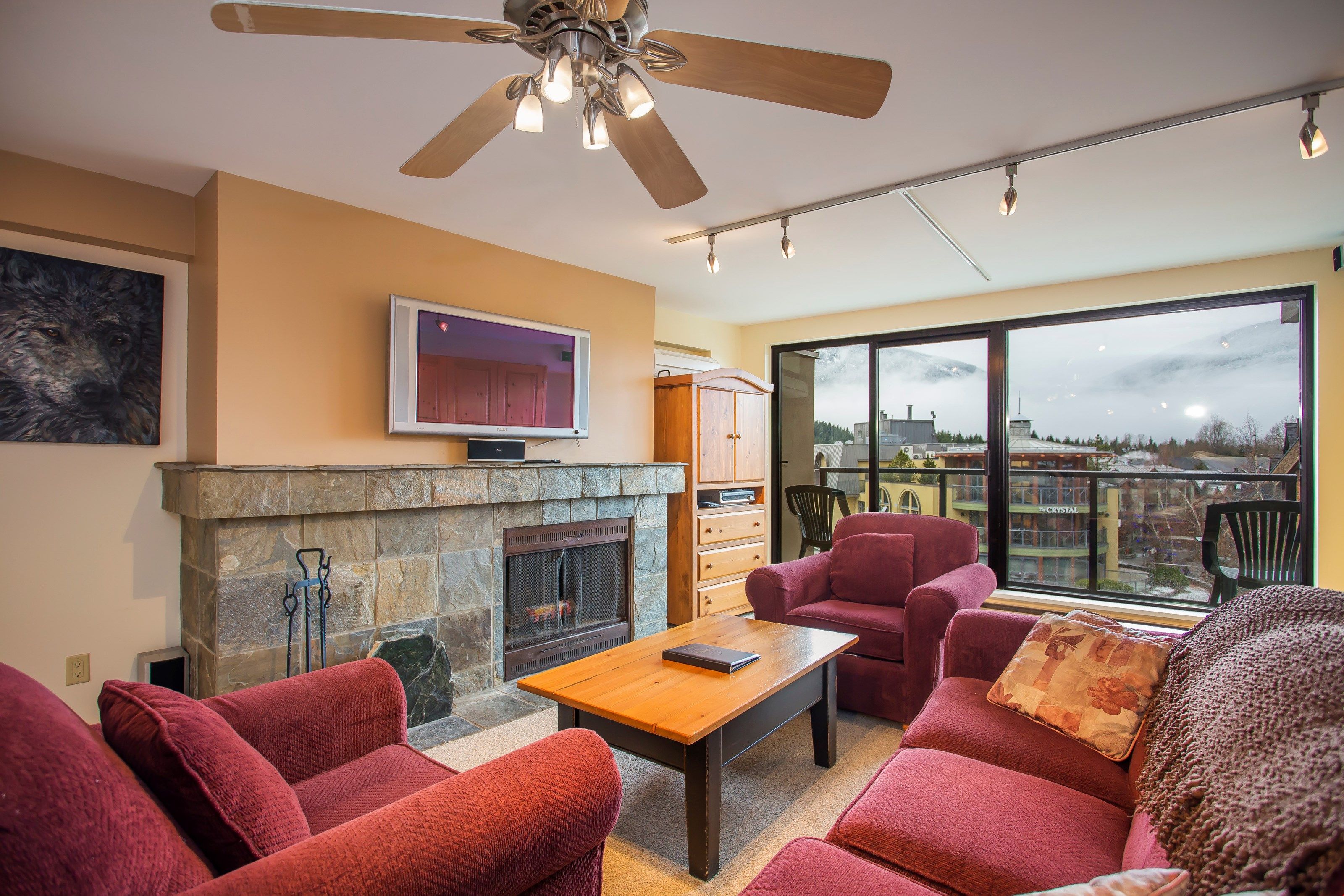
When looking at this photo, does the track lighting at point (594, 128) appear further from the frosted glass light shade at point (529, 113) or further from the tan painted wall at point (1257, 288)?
the tan painted wall at point (1257, 288)

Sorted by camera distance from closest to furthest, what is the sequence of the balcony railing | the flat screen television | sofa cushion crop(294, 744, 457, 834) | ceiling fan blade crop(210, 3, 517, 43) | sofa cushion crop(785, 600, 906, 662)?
1. ceiling fan blade crop(210, 3, 517, 43)
2. sofa cushion crop(294, 744, 457, 834)
3. sofa cushion crop(785, 600, 906, 662)
4. the flat screen television
5. the balcony railing

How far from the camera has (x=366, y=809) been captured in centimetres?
136

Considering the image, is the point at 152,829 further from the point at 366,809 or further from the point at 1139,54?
the point at 1139,54

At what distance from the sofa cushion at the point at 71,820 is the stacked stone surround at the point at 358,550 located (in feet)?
5.96

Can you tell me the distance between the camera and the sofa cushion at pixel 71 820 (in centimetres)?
66

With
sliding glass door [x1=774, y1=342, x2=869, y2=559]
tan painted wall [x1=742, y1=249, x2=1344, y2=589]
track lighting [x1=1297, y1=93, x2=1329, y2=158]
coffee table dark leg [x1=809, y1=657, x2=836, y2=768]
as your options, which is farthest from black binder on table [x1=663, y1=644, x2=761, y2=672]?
tan painted wall [x1=742, y1=249, x2=1344, y2=589]

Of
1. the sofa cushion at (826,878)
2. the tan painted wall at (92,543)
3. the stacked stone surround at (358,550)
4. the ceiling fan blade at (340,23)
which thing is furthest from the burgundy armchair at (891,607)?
the tan painted wall at (92,543)

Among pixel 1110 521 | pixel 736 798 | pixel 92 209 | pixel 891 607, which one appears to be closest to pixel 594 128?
pixel 736 798

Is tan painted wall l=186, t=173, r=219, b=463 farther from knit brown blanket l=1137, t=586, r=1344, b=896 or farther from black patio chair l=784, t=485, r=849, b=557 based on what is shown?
black patio chair l=784, t=485, r=849, b=557

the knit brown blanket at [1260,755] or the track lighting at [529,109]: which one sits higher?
the track lighting at [529,109]

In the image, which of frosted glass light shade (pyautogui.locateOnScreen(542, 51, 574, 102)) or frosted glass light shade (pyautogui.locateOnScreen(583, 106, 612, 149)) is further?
frosted glass light shade (pyautogui.locateOnScreen(583, 106, 612, 149))

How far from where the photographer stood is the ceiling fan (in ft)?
3.83

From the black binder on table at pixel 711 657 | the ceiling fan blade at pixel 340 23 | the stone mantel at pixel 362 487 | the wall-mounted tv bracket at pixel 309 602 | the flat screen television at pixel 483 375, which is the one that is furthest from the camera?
the flat screen television at pixel 483 375

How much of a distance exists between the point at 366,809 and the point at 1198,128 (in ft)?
11.0
